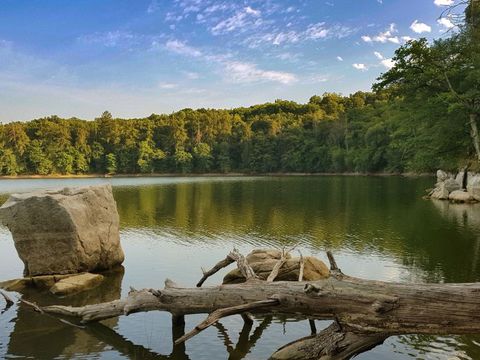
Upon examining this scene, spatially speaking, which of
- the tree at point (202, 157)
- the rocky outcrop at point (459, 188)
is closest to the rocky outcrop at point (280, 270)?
the rocky outcrop at point (459, 188)

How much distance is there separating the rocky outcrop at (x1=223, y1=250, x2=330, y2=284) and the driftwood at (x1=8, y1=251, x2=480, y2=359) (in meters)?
4.57

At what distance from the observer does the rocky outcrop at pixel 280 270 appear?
535 inches

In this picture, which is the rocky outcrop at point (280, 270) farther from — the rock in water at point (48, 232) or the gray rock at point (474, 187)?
the gray rock at point (474, 187)

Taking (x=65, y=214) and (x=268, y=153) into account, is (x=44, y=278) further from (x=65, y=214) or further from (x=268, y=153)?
(x=268, y=153)

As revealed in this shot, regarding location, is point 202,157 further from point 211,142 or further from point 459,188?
point 459,188

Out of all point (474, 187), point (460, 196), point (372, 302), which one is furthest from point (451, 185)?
point (372, 302)

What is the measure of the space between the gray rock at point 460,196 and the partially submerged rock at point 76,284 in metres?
33.8

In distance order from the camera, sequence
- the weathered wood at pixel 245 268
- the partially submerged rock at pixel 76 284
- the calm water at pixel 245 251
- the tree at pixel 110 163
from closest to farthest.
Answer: the weathered wood at pixel 245 268 → the calm water at pixel 245 251 → the partially submerged rock at pixel 76 284 → the tree at pixel 110 163

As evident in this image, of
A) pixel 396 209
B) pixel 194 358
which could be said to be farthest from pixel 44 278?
pixel 396 209

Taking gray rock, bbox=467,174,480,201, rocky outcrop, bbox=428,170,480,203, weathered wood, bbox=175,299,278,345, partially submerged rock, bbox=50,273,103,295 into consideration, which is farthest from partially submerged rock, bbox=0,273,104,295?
gray rock, bbox=467,174,480,201

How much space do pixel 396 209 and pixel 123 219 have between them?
20804mm

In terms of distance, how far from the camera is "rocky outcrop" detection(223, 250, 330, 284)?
13.6 m

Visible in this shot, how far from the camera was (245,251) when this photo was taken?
20531 mm

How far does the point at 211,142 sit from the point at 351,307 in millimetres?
133570
